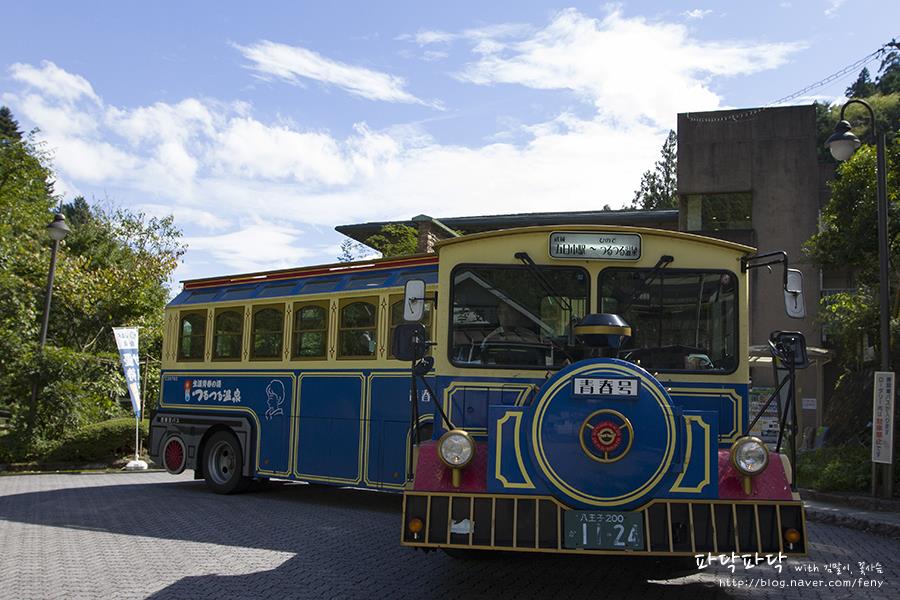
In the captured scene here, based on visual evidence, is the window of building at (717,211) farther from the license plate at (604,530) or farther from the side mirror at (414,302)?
the license plate at (604,530)

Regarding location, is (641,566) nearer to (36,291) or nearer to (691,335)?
(691,335)

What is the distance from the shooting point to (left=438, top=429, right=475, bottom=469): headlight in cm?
552

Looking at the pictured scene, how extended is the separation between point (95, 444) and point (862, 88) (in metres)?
54.7

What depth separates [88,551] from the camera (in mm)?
7977

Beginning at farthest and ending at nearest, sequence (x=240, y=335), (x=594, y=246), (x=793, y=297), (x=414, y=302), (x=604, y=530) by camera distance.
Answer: (x=240, y=335) → (x=414, y=302) → (x=594, y=246) → (x=793, y=297) → (x=604, y=530)

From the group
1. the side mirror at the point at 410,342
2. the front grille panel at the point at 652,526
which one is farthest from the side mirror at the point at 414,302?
the front grille panel at the point at 652,526

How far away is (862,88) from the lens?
2243 inches

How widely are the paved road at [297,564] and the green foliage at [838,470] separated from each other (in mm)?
2734

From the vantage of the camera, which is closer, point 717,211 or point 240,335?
point 240,335

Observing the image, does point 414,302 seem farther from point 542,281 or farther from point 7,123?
point 7,123

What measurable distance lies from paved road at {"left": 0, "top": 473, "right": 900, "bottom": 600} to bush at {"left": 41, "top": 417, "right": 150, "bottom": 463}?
741 centimetres

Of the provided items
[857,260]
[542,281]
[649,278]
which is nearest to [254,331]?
[542,281]

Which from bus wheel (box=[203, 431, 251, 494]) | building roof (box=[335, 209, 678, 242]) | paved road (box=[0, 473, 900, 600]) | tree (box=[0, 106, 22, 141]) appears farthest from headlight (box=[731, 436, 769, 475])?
tree (box=[0, 106, 22, 141])

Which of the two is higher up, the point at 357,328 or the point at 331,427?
the point at 357,328
